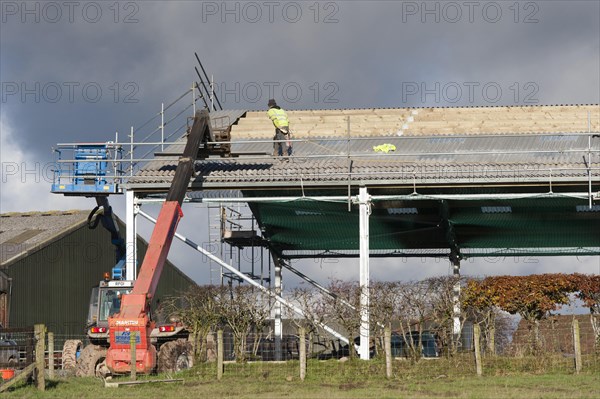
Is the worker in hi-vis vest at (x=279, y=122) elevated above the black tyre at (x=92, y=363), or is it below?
above

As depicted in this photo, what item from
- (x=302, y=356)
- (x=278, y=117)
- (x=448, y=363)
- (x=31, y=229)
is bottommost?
(x=448, y=363)

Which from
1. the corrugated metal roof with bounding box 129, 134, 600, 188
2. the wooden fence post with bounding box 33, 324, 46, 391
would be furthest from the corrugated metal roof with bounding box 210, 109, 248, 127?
the wooden fence post with bounding box 33, 324, 46, 391

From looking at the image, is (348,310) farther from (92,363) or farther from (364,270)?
(92,363)

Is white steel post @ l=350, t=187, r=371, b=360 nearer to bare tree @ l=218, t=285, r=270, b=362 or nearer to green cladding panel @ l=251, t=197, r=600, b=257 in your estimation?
green cladding panel @ l=251, t=197, r=600, b=257

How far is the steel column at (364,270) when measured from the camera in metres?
28.3

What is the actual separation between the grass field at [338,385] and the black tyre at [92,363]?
81 centimetres

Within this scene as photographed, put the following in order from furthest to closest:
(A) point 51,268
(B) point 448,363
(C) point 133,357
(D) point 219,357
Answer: (A) point 51,268 < (B) point 448,363 < (D) point 219,357 < (C) point 133,357

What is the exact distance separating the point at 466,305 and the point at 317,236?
29.8 ft

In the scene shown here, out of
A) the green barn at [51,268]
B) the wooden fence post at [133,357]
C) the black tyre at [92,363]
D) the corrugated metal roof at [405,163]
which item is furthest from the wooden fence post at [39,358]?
the green barn at [51,268]

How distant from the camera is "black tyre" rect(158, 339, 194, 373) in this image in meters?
25.3

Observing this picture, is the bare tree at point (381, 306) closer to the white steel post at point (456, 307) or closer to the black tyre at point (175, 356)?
the white steel post at point (456, 307)

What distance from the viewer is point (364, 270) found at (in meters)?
29.2

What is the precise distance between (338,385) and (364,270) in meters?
6.96

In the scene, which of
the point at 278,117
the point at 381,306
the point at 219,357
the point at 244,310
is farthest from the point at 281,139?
the point at 219,357
